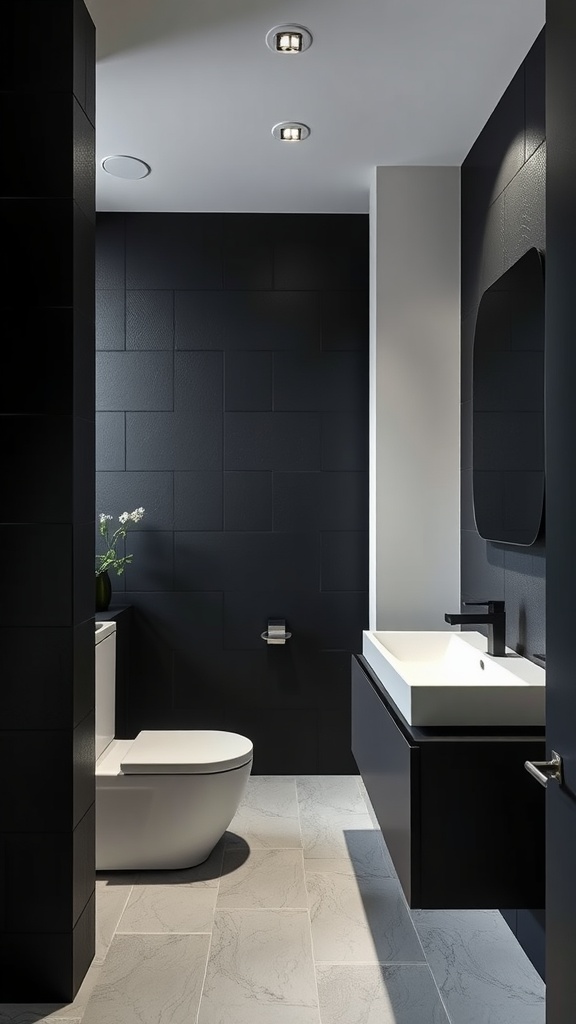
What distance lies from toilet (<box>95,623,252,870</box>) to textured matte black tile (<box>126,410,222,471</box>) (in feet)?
4.44

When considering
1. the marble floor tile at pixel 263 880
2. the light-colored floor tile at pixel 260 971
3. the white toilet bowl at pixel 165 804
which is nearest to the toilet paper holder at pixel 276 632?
the white toilet bowl at pixel 165 804

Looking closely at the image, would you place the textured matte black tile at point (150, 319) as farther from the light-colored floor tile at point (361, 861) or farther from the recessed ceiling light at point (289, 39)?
the light-colored floor tile at point (361, 861)

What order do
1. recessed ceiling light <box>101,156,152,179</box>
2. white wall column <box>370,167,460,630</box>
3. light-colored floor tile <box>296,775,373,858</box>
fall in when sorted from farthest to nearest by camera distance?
white wall column <box>370,167,460,630</box>
recessed ceiling light <box>101,156,152,179</box>
light-colored floor tile <box>296,775,373,858</box>

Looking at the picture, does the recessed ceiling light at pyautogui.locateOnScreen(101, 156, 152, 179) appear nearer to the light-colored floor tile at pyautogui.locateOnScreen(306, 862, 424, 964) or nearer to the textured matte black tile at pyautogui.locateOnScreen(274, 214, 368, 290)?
the textured matte black tile at pyautogui.locateOnScreen(274, 214, 368, 290)

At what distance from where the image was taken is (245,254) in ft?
12.3

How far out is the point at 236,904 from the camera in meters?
2.61

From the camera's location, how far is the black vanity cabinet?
187 centimetres

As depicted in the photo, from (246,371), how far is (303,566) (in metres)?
0.93

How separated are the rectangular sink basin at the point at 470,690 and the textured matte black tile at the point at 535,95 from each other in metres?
1.49

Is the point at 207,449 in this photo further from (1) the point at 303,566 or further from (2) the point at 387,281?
(2) the point at 387,281
